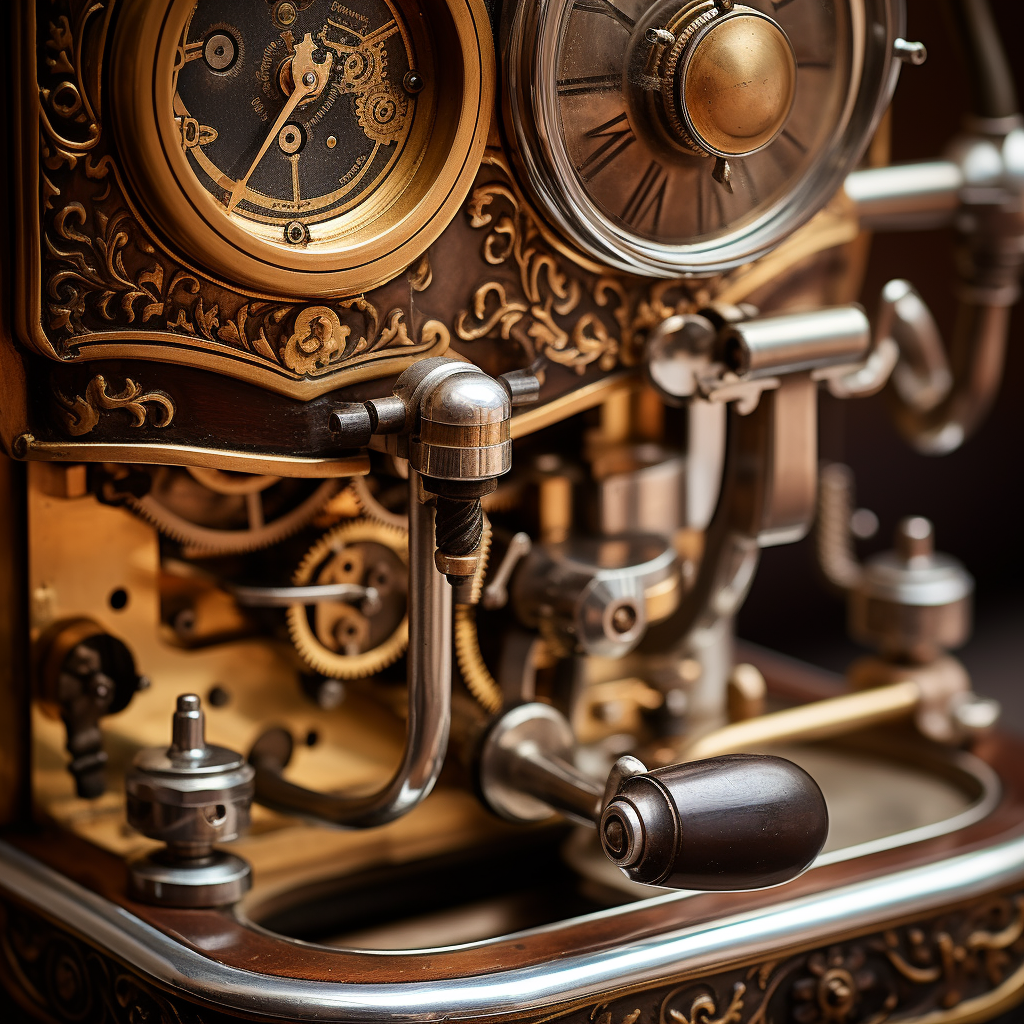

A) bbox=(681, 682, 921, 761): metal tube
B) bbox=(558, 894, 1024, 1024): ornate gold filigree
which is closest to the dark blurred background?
bbox=(681, 682, 921, 761): metal tube

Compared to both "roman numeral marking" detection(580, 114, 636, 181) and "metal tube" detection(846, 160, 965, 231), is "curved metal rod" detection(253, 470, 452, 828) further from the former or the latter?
"metal tube" detection(846, 160, 965, 231)

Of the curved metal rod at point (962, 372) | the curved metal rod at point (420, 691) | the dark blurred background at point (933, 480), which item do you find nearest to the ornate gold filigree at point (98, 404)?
the curved metal rod at point (420, 691)

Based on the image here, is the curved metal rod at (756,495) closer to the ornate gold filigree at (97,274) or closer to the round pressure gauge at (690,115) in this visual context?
the round pressure gauge at (690,115)

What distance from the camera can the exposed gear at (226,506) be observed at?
3.06ft

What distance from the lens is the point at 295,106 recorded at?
807 mm

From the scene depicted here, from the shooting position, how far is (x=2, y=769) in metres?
0.95

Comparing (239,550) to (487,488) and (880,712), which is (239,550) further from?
(880,712)

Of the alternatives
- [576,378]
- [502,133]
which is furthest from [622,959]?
[502,133]

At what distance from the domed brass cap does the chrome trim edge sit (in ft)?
1.28

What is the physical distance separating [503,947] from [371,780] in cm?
21

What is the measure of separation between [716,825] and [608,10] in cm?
39

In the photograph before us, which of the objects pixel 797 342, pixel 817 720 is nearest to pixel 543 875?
pixel 817 720

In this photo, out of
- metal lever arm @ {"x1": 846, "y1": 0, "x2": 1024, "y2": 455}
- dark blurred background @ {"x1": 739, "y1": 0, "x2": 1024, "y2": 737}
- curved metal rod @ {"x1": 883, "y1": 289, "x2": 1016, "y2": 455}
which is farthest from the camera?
dark blurred background @ {"x1": 739, "y1": 0, "x2": 1024, "y2": 737}

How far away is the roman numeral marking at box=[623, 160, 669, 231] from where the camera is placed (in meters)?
0.89
